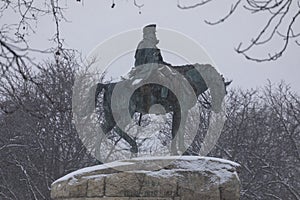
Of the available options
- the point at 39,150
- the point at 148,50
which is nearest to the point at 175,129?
the point at 148,50

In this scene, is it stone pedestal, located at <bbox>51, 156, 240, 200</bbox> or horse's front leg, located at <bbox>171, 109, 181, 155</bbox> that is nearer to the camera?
stone pedestal, located at <bbox>51, 156, 240, 200</bbox>

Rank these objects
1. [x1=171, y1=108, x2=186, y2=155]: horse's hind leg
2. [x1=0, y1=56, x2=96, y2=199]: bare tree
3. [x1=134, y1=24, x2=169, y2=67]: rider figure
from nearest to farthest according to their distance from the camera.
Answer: [x1=171, y1=108, x2=186, y2=155]: horse's hind leg → [x1=134, y1=24, x2=169, y2=67]: rider figure → [x1=0, y1=56, x2=96, y2=199]: bare tree

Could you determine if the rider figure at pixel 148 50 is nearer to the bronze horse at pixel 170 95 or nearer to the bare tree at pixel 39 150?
the bronze horse at pixel 170 95

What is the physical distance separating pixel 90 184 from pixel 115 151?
8447 mm

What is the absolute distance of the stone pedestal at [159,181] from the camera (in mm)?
6730

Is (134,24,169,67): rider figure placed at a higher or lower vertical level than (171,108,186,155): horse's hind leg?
higher

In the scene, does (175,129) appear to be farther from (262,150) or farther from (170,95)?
(262,150)

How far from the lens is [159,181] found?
22.1 feet

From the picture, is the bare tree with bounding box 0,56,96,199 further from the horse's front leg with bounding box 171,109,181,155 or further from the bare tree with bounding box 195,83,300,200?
the horse's front leg with bounding box 171,109,181,155

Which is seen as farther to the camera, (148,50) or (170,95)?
(148,50)

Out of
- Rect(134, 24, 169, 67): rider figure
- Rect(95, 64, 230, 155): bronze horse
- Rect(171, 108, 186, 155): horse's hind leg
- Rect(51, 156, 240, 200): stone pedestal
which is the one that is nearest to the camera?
Rect(51, 156, 240, 200): stone pedestal

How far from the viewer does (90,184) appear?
276 inches

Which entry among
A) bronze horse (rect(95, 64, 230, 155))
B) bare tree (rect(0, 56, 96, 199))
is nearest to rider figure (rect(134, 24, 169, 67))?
bronze horse (rect(95, 64, 230, 155))

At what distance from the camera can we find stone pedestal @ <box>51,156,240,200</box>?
673 cm
